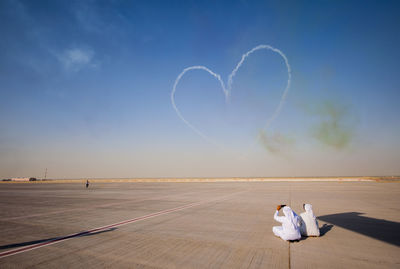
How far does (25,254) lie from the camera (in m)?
5.73

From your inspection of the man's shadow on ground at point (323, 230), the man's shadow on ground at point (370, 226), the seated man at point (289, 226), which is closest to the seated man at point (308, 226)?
the man's shadow on ground at point (323, 230)

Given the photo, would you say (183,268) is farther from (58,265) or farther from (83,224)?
(83,224)

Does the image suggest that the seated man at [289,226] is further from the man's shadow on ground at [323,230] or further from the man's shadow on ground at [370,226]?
the man's shadow on ground at [370,226]

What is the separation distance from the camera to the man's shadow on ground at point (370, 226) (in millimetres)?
6922

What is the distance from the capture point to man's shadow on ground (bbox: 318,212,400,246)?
22.7 feet

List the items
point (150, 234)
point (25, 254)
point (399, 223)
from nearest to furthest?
point (25, 254)
point (150, 234)
point (399, 223)

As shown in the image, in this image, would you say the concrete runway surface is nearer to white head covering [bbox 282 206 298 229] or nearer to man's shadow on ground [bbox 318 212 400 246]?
man's shadow on ground [bbox 318 212 400 246]

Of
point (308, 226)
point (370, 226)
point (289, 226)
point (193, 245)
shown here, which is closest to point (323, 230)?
point (308, 226)

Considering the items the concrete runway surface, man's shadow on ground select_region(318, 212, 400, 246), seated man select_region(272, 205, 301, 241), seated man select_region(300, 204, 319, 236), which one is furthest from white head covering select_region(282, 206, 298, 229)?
man's shadow on ground select_region(318, 212, 400, 246)

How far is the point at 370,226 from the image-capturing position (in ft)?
27.7

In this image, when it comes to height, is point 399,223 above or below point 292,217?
below

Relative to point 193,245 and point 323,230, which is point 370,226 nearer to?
point 323,230

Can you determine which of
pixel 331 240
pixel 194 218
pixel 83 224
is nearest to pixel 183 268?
pixel 331 240

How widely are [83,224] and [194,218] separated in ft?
17.5
